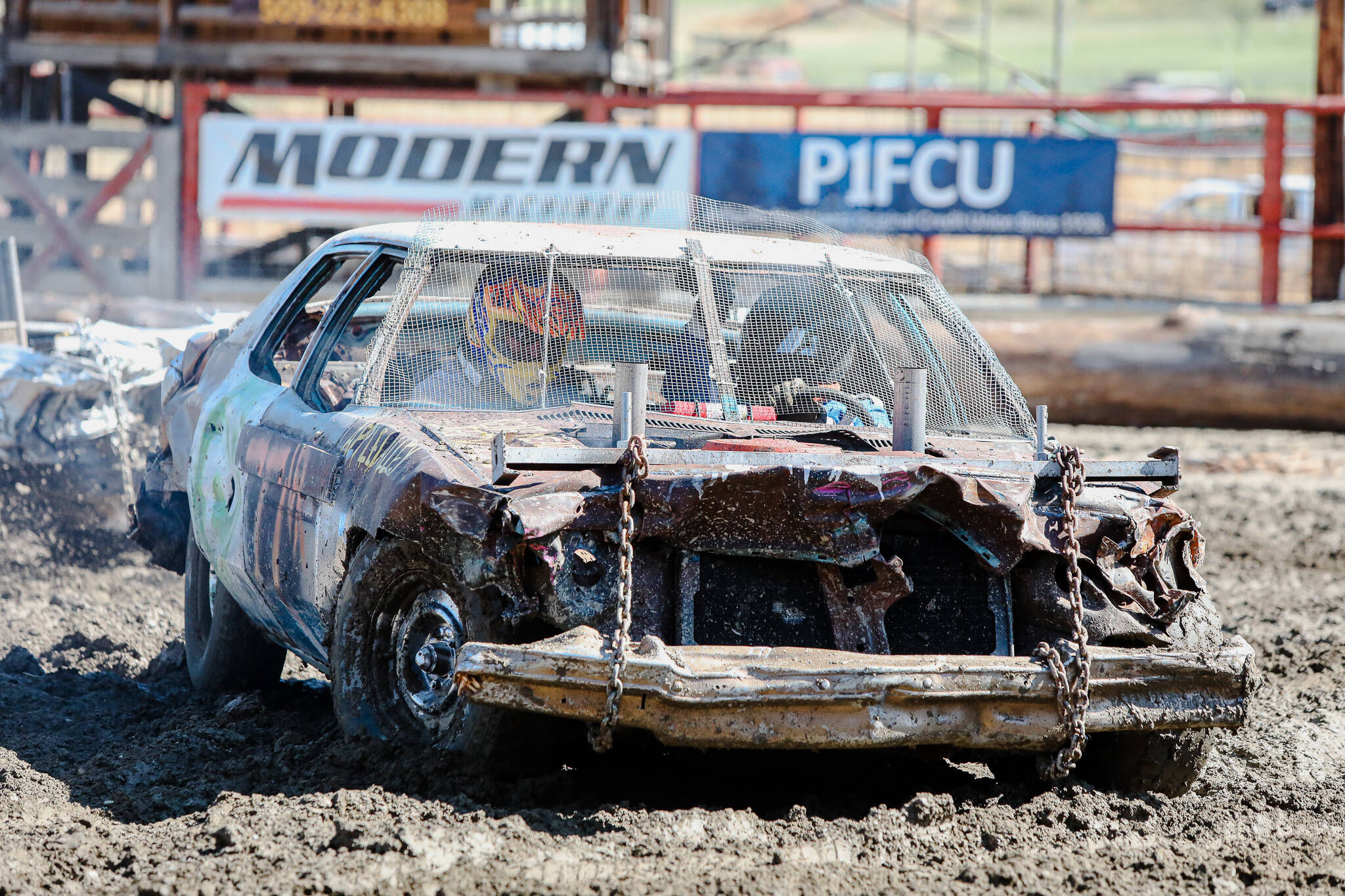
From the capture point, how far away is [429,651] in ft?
13.5

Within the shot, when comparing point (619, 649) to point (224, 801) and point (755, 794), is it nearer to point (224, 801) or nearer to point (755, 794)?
point (755, 794)

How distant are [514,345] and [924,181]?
342 inches

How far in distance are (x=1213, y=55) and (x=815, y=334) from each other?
71.5 meters

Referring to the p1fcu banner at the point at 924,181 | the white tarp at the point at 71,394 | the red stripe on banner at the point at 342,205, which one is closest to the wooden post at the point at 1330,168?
the p1fcu banner at the point at 924,181

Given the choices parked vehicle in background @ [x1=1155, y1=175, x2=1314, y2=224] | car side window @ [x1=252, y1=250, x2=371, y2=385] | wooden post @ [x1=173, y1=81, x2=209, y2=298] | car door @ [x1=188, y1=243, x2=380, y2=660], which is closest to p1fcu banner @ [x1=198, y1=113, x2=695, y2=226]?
wooden post @ [x1=173, y1=81, x2=209, y2=298]

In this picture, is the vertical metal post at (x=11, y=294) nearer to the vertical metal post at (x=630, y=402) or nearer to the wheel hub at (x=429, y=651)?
the wheel hub at (x=429, y=651)

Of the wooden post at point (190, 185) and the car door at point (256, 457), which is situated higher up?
the wooden post at point (190, 185)

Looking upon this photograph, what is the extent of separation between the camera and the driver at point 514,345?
478 cm

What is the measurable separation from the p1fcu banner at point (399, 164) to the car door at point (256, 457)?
23.2 feet

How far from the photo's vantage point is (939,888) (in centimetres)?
363

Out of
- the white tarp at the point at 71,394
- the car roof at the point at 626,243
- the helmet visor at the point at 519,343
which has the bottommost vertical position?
the white tarp at the point at 71,394

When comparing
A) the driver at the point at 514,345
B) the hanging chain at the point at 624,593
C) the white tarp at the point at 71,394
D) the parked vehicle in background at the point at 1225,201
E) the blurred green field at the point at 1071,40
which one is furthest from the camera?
the blurred green field at the point at 1071,40

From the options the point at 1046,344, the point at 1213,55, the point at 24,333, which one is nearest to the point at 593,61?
the point at 1046,344

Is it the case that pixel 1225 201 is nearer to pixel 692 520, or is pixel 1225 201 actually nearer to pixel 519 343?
pixel 519 343
